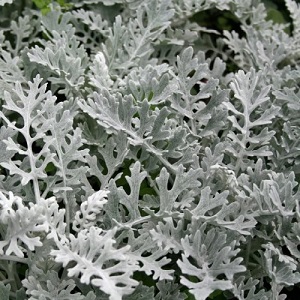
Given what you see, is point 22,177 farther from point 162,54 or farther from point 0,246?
point 162,54

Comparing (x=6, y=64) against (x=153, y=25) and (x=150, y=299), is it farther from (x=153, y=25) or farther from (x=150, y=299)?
(x=150, y=299)

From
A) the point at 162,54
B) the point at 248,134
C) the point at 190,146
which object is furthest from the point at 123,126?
the point at 162,54

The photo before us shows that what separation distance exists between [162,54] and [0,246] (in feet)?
3.04

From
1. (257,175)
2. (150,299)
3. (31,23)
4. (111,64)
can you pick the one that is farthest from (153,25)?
(150,299)

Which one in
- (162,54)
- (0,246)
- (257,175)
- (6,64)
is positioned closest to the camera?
(0,246)

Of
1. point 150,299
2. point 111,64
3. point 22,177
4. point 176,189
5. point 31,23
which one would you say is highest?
point 31,23

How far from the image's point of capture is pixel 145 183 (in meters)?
1.42

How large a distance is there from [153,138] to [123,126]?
0.07 metres

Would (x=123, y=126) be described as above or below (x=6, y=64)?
below

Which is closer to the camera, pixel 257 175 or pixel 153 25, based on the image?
pixel 257 175

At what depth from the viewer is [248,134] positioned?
1.35m

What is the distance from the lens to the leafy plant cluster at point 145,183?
1070 millimetres

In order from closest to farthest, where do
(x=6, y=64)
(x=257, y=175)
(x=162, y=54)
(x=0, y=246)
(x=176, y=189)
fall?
(x=0, y=246) → (x=176, y=189) → (x=257, y=175) → (x=6, y=64) → (x=162, y=54)

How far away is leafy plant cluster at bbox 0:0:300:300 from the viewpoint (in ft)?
3.51
